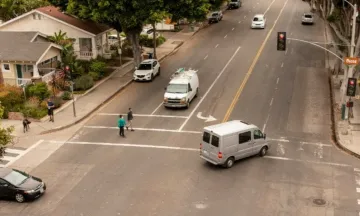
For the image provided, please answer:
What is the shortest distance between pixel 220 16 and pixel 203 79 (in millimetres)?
32292

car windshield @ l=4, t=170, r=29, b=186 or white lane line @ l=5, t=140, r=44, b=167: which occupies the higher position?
car windshield @ l=4, t=170, r=29, b=186

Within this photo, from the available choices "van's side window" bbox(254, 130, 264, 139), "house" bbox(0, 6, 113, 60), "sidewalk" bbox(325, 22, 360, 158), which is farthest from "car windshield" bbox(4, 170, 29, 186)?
"house" bbox(0, 6, 113, 60)

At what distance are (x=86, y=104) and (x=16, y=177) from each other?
1487 cm

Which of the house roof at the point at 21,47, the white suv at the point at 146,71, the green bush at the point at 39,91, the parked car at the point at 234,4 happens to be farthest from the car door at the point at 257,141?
the parked car at the point at 234,4

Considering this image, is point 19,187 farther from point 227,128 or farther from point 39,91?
point 39,91

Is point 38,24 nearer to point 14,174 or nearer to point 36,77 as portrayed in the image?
point 36,77

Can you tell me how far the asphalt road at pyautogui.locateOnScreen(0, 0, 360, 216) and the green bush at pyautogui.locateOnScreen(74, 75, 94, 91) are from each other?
3.17 metres

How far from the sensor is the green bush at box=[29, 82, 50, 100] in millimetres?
38781

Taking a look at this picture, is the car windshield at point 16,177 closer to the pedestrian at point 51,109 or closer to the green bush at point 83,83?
the pedestrian at point 51,109

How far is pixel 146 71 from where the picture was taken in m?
44.8

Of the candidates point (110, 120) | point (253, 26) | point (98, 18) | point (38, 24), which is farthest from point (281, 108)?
point (253, 26)

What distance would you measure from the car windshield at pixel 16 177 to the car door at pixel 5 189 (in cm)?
22

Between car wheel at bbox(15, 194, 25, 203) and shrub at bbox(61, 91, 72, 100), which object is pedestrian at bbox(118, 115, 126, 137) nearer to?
car wheel at bbox(15, 194, 25, 203)

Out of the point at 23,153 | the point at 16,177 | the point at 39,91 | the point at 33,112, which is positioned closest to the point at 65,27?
the point at 39,91
